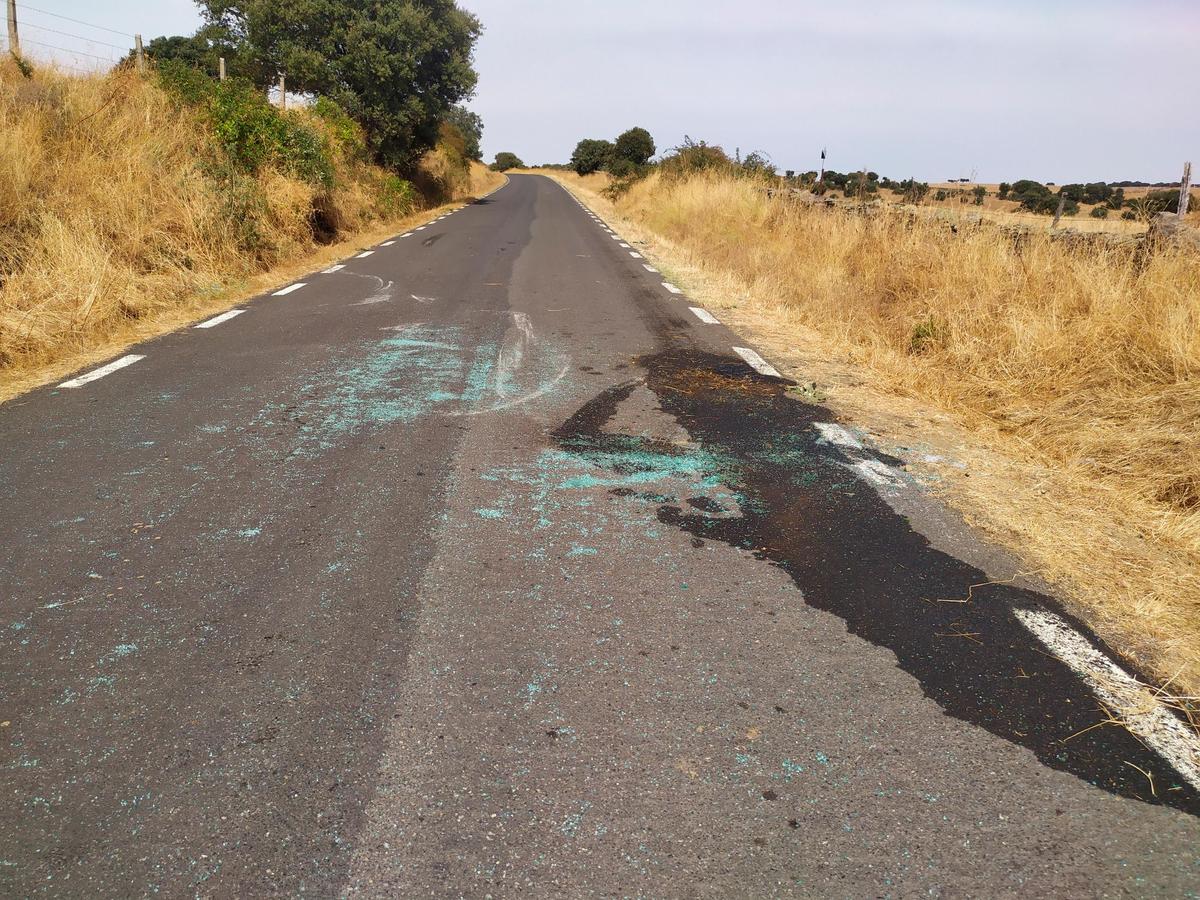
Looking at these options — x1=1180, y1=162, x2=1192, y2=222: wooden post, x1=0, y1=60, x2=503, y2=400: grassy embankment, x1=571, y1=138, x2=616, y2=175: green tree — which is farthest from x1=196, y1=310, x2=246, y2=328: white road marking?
x1=571, y1=138, x2=616, y2=175: green tree

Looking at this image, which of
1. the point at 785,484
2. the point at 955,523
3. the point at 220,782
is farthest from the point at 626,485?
the point at 220,782

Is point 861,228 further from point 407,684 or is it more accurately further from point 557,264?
point 407,684

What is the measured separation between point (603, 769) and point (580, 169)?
3277 inches

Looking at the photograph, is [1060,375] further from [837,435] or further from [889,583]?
[889,583]

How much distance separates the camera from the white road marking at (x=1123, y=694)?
236cm

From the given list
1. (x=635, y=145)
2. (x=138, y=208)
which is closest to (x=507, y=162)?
(x=635, y=145)

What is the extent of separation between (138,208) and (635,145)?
169ft

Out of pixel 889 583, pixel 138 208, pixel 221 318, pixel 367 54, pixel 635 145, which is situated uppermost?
pixel 635 145

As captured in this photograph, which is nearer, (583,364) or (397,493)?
(397,493)

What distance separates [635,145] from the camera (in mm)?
56688

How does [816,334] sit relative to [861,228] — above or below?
below

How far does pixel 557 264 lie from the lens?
13805 mm

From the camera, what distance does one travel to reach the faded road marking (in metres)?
6.68

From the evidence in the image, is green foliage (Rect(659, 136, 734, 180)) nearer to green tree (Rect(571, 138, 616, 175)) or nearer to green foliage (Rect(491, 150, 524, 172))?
green tree (Rect(571, 138, 616, 175))
